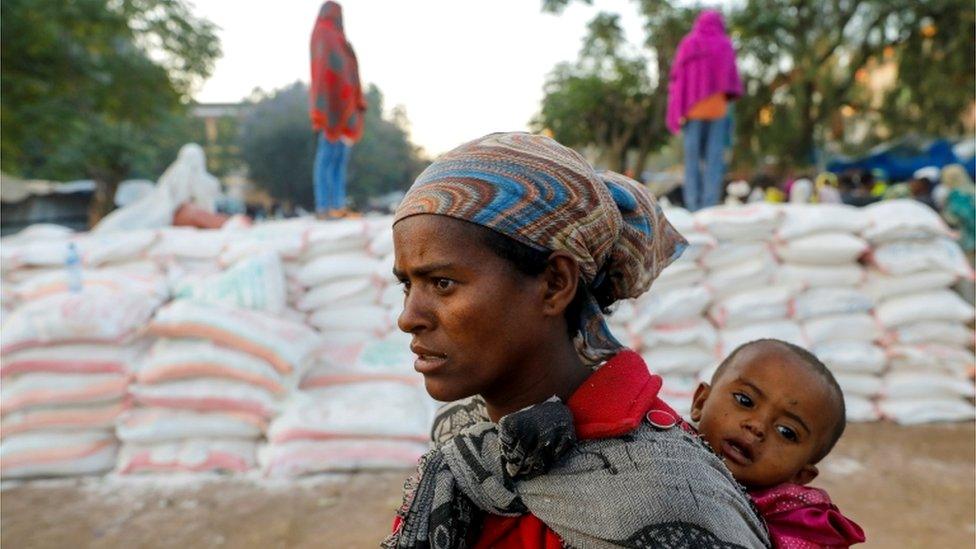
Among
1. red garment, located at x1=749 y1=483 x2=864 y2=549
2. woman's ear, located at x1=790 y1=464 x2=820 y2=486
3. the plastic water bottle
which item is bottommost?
the plastic water bottle

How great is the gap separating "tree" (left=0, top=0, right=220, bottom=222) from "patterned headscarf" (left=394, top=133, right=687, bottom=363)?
29.6 ft

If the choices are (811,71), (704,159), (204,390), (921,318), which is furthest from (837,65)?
(204,390)

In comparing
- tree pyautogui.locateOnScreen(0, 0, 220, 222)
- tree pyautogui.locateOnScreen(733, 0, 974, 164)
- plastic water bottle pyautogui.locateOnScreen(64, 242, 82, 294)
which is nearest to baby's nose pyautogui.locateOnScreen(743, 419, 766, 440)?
plastic water bottle pyautogui.locateOnScreen(64, 242, 82, 294)

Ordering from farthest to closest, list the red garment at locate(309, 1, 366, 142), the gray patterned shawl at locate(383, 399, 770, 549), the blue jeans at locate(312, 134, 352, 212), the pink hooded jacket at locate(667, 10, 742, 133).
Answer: the blue jeans at locate(312, 134, 352, 212)
the pink hooded jacket at locate(667, 10, 742, 133)
the red garment at locate(309, 1, 366, 142)
the gray patterned shawl at locate(383, 399, 770, 549)

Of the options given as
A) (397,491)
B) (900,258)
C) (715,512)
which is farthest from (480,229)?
(900,258)

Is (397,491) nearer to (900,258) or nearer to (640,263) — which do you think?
(640,263)

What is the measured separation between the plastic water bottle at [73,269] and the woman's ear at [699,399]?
304 centimetres

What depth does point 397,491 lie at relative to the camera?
288 cm

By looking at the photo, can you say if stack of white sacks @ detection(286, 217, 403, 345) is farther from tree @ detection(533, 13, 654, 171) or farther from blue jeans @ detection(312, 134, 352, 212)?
tree @ detection(533, 13, 654, 171)

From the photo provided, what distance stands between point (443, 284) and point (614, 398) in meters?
0.24

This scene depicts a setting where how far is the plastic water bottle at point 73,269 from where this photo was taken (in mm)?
3274

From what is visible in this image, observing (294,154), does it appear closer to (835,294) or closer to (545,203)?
(835,294)

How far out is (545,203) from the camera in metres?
0.78

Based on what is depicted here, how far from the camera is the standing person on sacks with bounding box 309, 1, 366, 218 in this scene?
4.49 m
